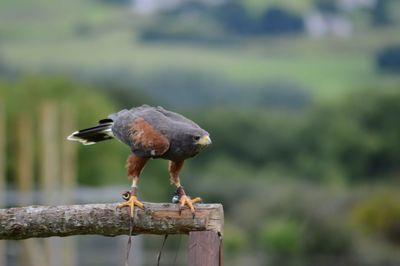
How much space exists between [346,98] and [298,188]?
25897mm

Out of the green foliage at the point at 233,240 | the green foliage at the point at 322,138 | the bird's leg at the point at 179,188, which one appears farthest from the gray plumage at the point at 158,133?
the green foliage at the point at 322,138

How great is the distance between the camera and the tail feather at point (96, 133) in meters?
8.90

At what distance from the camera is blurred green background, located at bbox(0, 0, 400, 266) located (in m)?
34.5

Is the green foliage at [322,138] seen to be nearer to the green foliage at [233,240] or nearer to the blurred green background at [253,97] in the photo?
the blurred green background at [253,97]

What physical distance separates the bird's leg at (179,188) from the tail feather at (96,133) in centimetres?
67

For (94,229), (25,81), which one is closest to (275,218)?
(25,81)

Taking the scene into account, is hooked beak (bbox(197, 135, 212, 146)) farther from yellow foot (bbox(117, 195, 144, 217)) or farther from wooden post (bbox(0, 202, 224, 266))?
yellow foot (bbox(117, 195, 144, 217))

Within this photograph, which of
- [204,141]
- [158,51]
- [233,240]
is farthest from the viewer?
[158,51]

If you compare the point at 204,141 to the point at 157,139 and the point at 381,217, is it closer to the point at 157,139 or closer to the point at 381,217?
the point at 157,139

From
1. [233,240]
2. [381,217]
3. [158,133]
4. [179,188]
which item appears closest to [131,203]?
[179,188]

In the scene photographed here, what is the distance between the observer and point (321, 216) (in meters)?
33.1

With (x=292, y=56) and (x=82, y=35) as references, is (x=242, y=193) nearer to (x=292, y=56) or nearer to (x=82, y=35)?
(x=292, y=56)

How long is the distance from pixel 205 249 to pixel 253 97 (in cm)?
7215

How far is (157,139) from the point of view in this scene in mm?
8062
